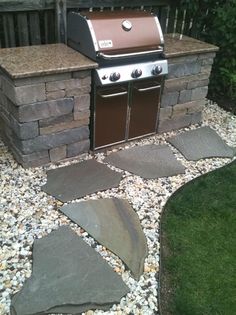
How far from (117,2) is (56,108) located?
1.73 metres

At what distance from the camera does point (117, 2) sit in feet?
12.9

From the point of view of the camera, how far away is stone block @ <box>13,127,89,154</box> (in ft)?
10.1

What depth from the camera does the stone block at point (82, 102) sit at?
3129mm

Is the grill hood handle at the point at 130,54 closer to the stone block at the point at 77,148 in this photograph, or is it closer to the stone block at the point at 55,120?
the stone block at the point at 55,120

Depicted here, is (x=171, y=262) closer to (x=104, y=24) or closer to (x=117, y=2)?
(x=104, y=24)

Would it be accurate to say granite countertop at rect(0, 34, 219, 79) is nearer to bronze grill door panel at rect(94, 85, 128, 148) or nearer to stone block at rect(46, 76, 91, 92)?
stone block at rect(46, 76, 91, 92)

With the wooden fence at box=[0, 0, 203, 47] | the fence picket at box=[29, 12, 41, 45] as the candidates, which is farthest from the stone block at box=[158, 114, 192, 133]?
the fence picket at box=[29, 12, 41, 45]

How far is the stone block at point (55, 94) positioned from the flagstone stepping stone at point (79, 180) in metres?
0.69

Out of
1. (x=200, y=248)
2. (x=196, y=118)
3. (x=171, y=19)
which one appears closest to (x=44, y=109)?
(x=200, y=248)

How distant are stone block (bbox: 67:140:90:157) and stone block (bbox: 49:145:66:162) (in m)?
0.06

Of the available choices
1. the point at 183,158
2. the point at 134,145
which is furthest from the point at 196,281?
the point at 134,145

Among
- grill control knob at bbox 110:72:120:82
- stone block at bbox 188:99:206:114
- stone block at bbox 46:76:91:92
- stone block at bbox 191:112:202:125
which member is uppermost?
grill control knob at bbox 110:72:120:82

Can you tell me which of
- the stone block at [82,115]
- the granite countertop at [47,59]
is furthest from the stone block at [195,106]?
the stone block at [82,115]

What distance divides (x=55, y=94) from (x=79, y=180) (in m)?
0.81
